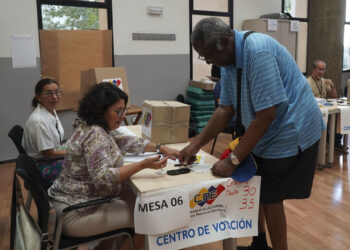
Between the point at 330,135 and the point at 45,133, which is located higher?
the point at 45,133

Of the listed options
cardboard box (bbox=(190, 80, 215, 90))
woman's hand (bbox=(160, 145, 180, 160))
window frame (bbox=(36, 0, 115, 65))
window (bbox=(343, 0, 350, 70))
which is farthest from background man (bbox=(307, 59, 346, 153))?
window (bbox=(343, 0, 350, 70))

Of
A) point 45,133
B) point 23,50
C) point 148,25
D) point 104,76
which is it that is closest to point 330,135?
point 104,76

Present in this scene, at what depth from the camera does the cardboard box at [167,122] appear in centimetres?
212

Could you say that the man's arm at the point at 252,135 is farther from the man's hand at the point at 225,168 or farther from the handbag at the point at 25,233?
the handbag at the point at 25,233

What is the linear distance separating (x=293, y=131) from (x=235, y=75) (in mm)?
358

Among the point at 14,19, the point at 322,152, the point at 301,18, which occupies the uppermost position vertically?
the point at 301,18

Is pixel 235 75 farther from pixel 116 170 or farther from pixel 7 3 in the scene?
pixel 7 3

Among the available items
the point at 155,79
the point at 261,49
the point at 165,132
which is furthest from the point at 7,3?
the point at 261,49

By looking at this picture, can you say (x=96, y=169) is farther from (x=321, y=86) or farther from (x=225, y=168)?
(x=321, y=86)

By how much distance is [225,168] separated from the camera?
1.57 m

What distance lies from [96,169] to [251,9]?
5.55m

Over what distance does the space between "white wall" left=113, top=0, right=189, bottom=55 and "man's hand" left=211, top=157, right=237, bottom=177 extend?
144 inches

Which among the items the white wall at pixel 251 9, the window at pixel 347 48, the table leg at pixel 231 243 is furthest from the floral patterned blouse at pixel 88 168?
the window at pixel 347 48

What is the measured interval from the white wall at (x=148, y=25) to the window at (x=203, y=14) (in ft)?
0.57
